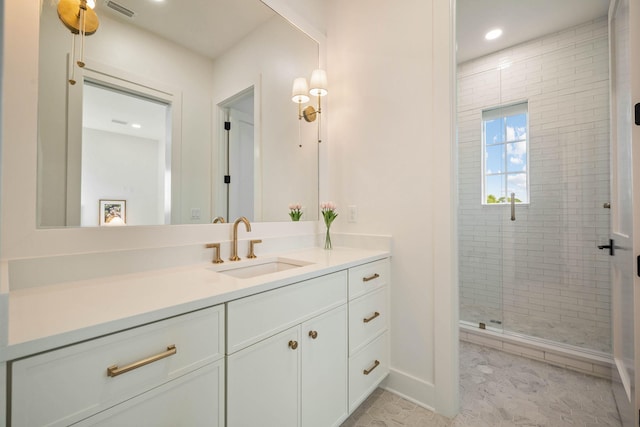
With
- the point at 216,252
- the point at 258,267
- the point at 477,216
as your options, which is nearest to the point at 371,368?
the point at 258,267

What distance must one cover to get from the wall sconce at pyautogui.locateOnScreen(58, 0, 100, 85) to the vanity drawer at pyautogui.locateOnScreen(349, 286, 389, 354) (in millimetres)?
1582

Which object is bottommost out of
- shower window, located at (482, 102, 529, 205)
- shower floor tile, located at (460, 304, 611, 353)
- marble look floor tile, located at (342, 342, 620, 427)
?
marble look floor tile, located at (342, 342, 620, 427)

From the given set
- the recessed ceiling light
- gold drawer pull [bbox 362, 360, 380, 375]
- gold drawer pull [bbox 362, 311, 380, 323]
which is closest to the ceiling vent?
gold drawer pull [bbox 362, 311, 380, 323]

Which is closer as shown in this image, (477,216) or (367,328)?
(367,328)

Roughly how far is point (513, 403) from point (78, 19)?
9.45ft

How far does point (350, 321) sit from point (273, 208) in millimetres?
850

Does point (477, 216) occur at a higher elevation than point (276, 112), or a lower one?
lower

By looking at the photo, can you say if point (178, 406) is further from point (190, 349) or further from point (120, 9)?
point (120, 9)

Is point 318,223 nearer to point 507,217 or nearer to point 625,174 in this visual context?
point 625,174

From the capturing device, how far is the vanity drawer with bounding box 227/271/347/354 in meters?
0.91

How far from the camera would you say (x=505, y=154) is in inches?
108

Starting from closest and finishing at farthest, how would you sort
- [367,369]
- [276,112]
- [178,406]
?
[178,406], [367,369], [276,112]

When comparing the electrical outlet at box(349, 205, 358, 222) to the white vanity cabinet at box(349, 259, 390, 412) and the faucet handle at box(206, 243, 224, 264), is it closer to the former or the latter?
the white vanity cabinet at box(349, 259, 390, 412)

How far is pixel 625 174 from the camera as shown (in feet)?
4.55
